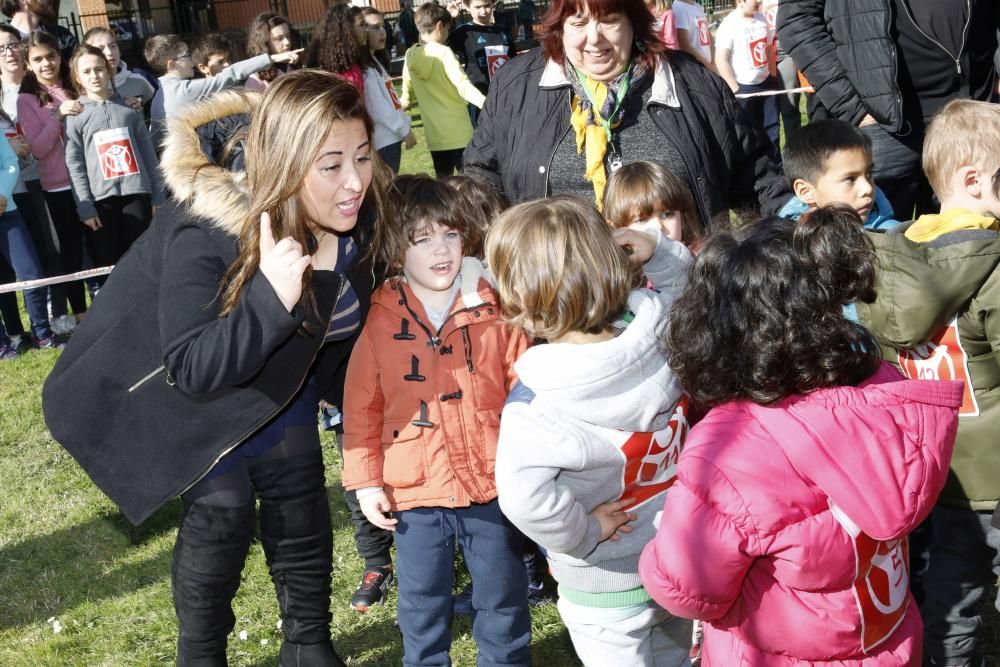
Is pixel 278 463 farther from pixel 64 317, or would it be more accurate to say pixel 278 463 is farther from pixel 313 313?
pixel 64 317

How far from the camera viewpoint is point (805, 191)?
340 centimetres

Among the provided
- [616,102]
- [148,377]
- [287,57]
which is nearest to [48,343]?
[287,57]

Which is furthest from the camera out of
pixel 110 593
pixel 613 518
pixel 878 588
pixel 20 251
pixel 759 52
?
pixel 759 52

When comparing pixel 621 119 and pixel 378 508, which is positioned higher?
pixel 621 119

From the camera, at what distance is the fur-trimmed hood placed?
8.04 feet

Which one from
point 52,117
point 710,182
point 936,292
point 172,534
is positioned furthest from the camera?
point 52,117

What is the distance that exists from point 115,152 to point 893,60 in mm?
5003

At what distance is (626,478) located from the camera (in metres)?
2.38

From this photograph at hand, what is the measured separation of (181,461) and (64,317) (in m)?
5.51

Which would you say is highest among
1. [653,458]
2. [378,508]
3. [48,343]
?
[653,458]

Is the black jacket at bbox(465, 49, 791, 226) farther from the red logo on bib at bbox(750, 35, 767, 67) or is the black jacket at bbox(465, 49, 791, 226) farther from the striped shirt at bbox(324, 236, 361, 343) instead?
the red logo on bib at bbox(750, 35, 767, 67)

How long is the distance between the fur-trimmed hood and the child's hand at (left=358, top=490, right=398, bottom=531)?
0.78 meters

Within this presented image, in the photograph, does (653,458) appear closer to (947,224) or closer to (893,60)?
(947,224)

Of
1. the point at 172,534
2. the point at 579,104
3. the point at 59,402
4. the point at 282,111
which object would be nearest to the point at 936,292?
the point at 579,104
